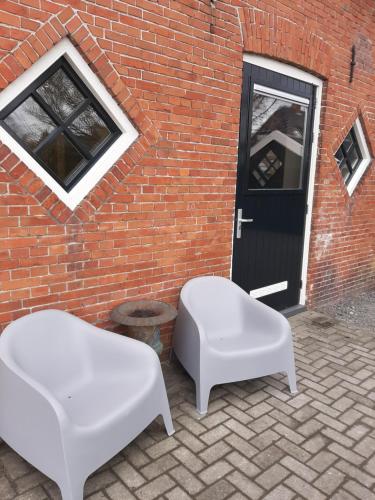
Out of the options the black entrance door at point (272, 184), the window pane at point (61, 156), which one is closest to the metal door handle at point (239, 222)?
the black entrance door at point (272, 184)

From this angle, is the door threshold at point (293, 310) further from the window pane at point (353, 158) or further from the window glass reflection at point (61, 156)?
the window glass reflection at point (61, 156)

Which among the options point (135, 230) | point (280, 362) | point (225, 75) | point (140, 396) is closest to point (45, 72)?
point (135, 230)

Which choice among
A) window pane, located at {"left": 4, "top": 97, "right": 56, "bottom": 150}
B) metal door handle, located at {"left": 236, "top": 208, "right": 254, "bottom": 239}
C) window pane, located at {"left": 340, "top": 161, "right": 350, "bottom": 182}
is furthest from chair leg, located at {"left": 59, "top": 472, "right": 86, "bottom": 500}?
window pane, located at {"left": 340, "top": 161, "right": 350, "bottom": 182}

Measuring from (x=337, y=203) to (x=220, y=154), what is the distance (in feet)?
7.10

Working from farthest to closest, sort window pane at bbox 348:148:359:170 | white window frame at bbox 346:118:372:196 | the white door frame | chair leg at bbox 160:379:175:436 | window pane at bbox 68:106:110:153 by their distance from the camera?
window pane at bbox 348:148:359:170
white window frame at bbox 346:118:372:196
the white door frame
window pane at bbox 68:106:110:153
chair leg at bbox 160:379:175:436

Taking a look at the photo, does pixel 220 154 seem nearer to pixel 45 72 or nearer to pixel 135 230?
pixel 135 230

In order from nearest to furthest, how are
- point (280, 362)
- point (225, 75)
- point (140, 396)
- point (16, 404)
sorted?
1. point (16, 404)
2. point (140, 396)
3. point (280, 362)
4. point (225, 75)

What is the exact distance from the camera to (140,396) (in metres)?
2.11

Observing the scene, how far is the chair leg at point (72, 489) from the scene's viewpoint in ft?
5.83

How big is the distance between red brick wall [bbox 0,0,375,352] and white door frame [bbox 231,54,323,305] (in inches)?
3.6

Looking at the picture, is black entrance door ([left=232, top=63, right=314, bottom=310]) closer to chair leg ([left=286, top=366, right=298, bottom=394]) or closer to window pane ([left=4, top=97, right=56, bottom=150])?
chair leg ([left=286, top=366, right=298, bottom=394])

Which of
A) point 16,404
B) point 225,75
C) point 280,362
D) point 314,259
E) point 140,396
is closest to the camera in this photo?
point 16,404

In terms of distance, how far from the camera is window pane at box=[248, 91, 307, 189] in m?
3.81

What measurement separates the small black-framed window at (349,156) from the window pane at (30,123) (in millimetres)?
3719
